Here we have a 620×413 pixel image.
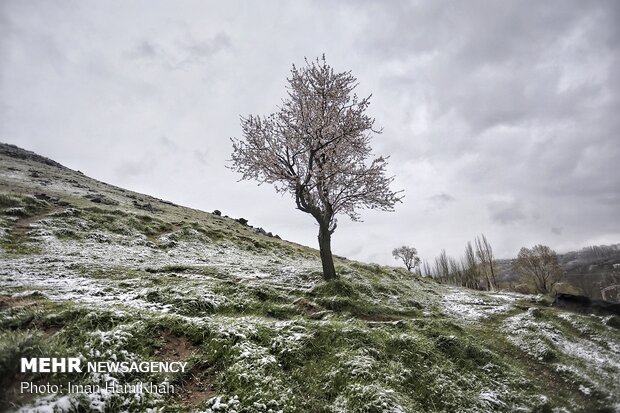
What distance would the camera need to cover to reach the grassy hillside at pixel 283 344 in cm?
754

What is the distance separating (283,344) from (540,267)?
7339 cm

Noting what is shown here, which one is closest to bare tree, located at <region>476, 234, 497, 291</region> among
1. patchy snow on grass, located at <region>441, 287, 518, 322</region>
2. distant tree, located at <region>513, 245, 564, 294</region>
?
distant tree, located at <region>513, 245, 564, 294</region>

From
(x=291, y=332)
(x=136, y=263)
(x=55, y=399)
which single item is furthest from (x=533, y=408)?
(x=136, y=263)

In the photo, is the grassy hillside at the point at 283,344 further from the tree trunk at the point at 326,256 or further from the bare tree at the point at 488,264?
the bare tree at the point at 488,264

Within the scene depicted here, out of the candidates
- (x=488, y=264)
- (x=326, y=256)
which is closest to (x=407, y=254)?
(x=488, y=264)

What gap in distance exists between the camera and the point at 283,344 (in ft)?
32.4

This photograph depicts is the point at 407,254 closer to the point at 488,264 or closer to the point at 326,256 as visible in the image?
the point at 488,264

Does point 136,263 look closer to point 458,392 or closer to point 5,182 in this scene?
point 458,392


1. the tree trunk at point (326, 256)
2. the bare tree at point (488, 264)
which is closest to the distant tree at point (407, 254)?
the bare tree at point (488, 264)

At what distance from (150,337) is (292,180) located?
41.5 feet

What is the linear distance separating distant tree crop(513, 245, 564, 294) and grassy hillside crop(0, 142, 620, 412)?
53.8 m

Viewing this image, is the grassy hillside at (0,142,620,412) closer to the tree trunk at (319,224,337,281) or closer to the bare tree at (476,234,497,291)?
the tree trunk at (319,224,337,281)

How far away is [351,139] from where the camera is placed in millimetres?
20453

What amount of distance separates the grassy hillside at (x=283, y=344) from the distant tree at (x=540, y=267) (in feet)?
177
